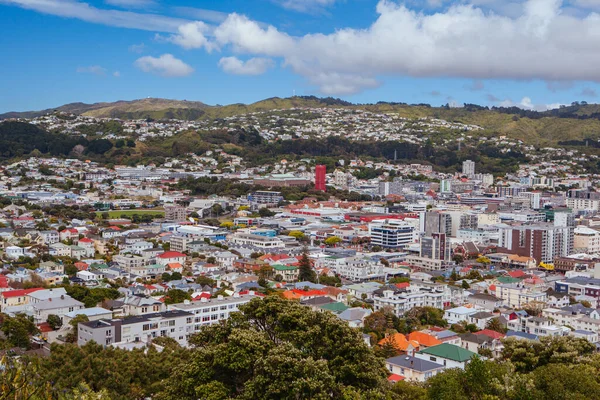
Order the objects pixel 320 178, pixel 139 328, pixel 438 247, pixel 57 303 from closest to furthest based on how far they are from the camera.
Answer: pixel 139 328
pixel 57 303
pixel 438 247
pixel 320 178

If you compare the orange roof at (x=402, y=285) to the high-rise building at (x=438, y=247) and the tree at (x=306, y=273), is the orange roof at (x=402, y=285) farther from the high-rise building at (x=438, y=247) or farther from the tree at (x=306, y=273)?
the high-rise building at (x=438, y=247)

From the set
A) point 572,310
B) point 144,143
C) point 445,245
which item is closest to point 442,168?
point 144,143

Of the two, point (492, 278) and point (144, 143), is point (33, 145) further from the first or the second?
point (492, 278)

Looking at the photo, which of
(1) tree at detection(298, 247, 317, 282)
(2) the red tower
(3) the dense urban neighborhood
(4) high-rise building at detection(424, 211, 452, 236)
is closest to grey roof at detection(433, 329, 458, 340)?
(3) the dense urban neighborhood

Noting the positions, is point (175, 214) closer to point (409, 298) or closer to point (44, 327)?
point (409, 298)

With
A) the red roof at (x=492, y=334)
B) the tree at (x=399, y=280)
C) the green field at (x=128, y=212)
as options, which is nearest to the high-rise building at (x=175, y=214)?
the green field at (x=128, y=212)

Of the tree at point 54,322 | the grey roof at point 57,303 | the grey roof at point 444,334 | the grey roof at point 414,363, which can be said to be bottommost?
the grey roof at point 444,334

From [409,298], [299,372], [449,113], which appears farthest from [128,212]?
[449,113]
